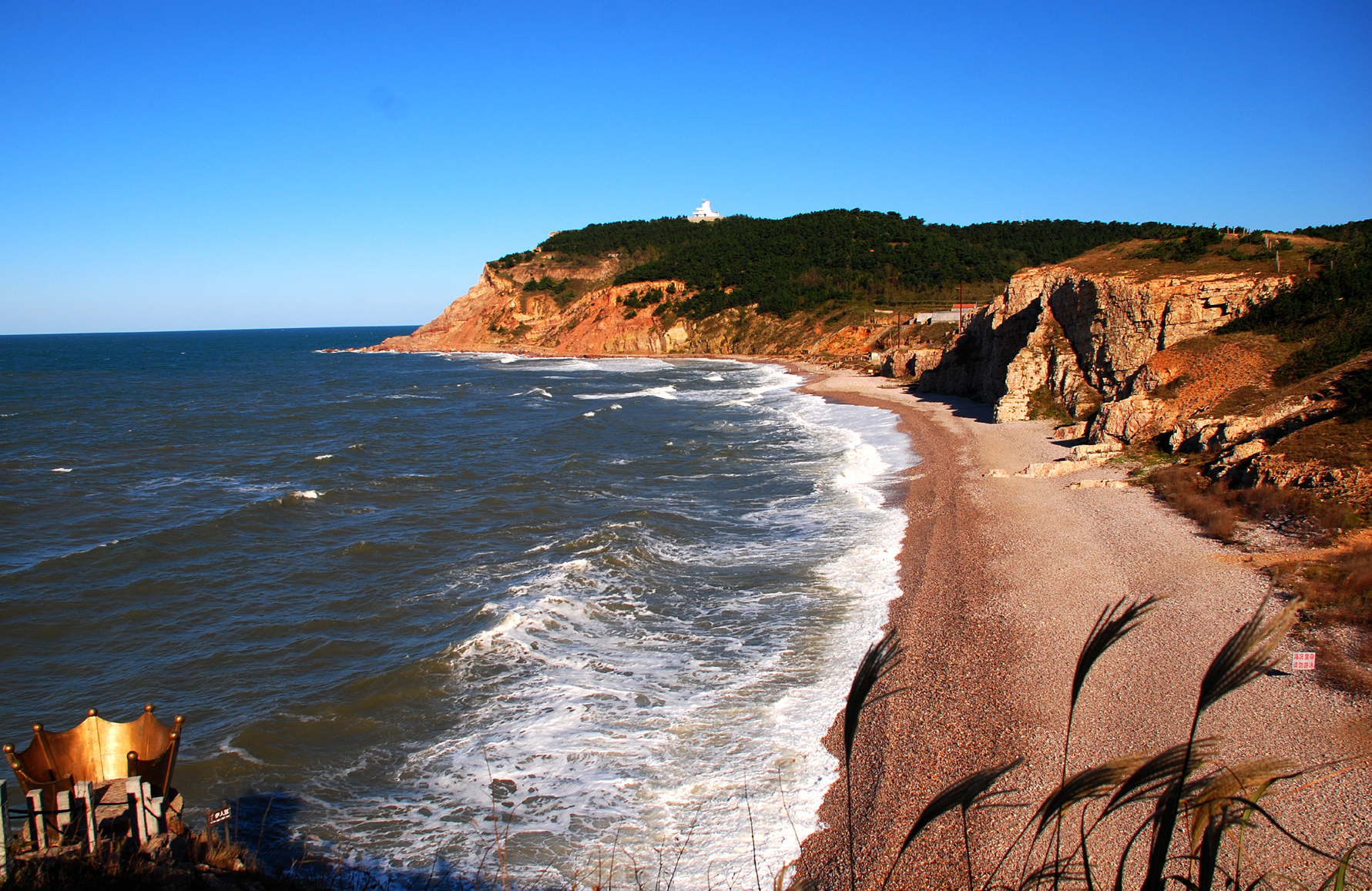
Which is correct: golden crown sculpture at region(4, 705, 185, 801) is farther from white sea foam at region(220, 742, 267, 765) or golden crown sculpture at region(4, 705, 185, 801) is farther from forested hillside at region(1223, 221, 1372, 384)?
forested hillside at region(1223, 221, 1372, 384)

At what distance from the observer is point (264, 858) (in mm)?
7066

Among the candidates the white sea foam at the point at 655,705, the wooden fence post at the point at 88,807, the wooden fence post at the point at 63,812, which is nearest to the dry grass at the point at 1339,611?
the white sea foam at the point at 655,705

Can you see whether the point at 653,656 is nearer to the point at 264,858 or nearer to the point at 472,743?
the point at 472,743

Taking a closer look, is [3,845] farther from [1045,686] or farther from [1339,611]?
[1339,611]

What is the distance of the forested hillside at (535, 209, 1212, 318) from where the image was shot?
3356 inches

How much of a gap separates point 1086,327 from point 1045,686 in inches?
852

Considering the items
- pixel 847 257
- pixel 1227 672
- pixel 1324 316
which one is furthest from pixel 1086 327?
pixel 847 257

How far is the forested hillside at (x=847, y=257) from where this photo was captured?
8525cm

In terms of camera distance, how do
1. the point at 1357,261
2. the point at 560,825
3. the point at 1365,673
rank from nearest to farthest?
the point at 560,825 → the point at 1365,673 → the point at 1357,261

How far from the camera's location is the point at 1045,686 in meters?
9.08

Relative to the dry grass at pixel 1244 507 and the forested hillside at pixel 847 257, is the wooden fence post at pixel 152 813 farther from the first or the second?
the forested hillside at pixel 847 257

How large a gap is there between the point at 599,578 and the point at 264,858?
25.5 feet

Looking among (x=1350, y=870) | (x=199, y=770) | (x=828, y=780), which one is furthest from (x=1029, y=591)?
(x=199, y=770)


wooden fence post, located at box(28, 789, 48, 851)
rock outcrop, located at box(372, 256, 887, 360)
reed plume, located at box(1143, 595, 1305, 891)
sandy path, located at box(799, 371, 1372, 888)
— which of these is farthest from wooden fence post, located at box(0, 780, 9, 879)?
rock outcrop, located at box(372, 256, 887, 360)
